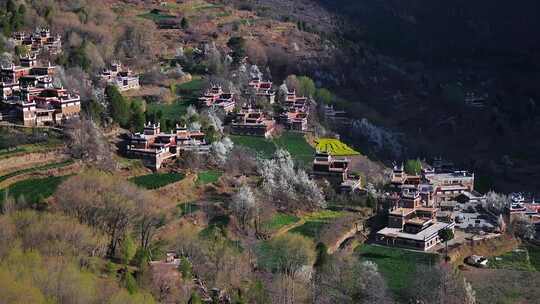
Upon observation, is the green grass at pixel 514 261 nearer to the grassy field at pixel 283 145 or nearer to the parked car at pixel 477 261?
the parked car at pixel 477 261

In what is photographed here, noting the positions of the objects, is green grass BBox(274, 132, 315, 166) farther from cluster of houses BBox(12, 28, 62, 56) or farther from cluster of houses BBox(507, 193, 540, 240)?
cluster of houses BBox(12, 28, 62, 56)

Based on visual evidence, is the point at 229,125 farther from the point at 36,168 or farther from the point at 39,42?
the point at 36,168

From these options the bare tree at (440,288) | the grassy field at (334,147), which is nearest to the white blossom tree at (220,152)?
the grassy field at (334,147)

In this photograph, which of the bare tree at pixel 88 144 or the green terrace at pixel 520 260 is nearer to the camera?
the green terrace at pixel 520 260

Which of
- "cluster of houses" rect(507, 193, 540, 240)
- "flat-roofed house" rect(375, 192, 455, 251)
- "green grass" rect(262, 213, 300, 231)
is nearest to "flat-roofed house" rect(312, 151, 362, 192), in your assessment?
"flat-roofed house" rect(375, 192, 455, 251)

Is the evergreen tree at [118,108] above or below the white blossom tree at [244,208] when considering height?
above

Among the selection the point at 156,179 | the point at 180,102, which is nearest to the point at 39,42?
the point at 180,102
